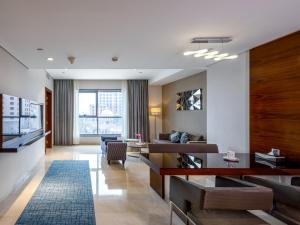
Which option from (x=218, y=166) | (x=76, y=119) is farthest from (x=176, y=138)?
(x=218, y=166)

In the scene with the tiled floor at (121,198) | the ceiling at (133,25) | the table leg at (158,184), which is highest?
the ceiling at (133,25)

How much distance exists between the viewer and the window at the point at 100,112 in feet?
35.7

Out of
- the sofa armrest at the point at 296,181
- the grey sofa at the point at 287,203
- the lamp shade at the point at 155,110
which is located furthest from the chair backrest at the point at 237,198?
the lamp shade at the point at 155,110

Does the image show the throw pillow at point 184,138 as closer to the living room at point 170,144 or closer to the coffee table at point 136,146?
the coffee table at point 136,146

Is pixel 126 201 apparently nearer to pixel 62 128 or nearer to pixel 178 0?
pixel 178 0

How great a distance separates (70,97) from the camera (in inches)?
413

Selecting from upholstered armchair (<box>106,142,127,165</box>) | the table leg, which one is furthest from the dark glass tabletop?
upholstered armchair (<box>106,142,127,165</box>)

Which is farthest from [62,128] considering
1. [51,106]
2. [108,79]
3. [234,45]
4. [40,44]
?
[234,45]

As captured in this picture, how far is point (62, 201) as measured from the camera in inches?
153

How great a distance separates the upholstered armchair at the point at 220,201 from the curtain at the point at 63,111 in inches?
331

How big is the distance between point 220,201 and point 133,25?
2.03 metres

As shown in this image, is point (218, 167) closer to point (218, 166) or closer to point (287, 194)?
point (218, 166)

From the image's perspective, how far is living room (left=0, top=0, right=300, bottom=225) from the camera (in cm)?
247

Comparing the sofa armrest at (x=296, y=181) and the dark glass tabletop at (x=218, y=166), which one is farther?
the sofa armrest at (x=296, y=181)
